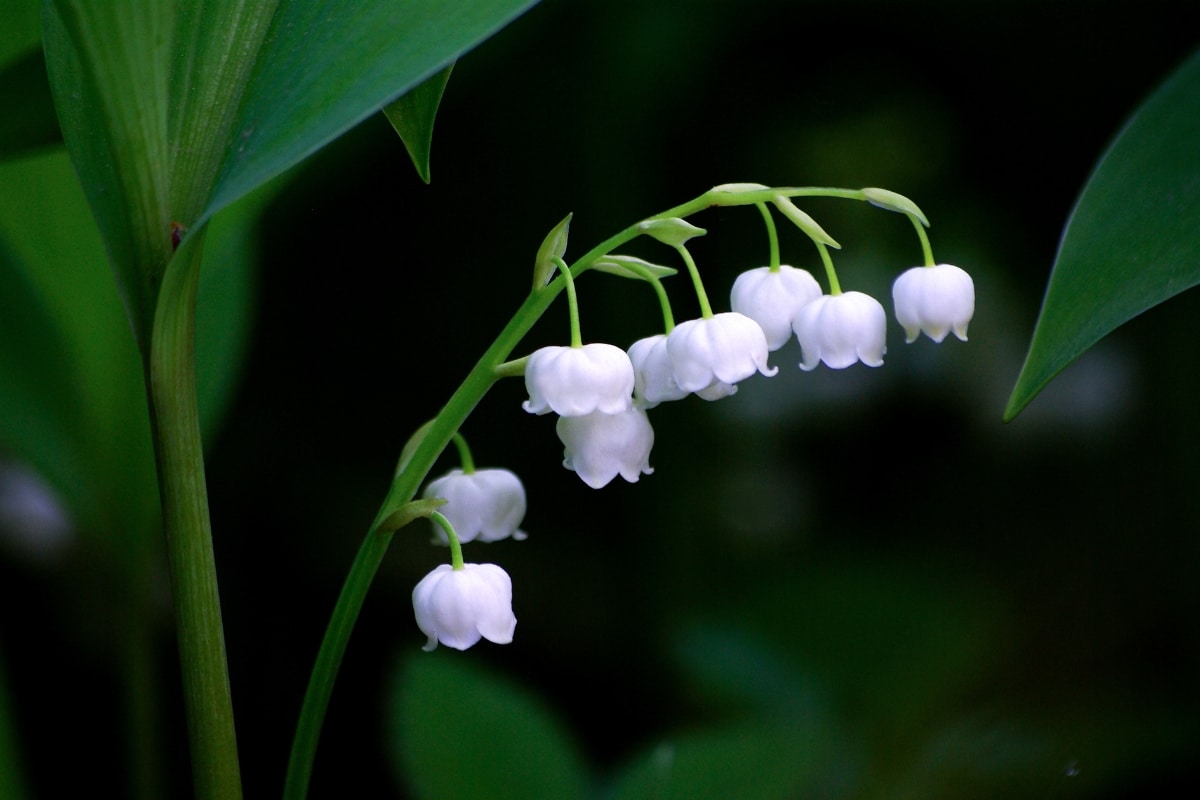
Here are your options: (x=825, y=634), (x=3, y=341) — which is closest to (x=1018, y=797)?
(x=825, y=634)

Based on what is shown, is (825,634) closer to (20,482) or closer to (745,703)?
(745,703)

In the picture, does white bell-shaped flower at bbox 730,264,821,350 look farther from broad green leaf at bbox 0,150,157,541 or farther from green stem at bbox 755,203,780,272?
broad green leaf at bbox 0,150,157,541

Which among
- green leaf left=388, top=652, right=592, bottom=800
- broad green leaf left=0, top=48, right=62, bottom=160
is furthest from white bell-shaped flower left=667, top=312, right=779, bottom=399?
green leaf left=388, top=652, right=592, bottom=800

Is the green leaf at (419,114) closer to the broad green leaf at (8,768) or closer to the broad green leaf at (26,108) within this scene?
the broad green leaf at (26,108)

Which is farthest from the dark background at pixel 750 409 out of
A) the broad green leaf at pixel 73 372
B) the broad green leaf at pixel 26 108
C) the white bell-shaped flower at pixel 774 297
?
the white bell-shaped flower at pixel 774 297

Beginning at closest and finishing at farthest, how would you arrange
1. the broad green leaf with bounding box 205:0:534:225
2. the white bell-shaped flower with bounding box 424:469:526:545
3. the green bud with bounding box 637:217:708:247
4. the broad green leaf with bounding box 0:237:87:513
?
the broad green leaf with bounding box 205:0:534:225, the green bud with bounding box 637:217:708:247, the white bell-shaped flower with bounding box 424:469:526:545, the broad green leaf with bounding box 0:237:87:513

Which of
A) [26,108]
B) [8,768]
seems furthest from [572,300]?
[8,768]

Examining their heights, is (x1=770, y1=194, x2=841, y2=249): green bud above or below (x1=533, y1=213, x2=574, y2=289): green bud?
below
